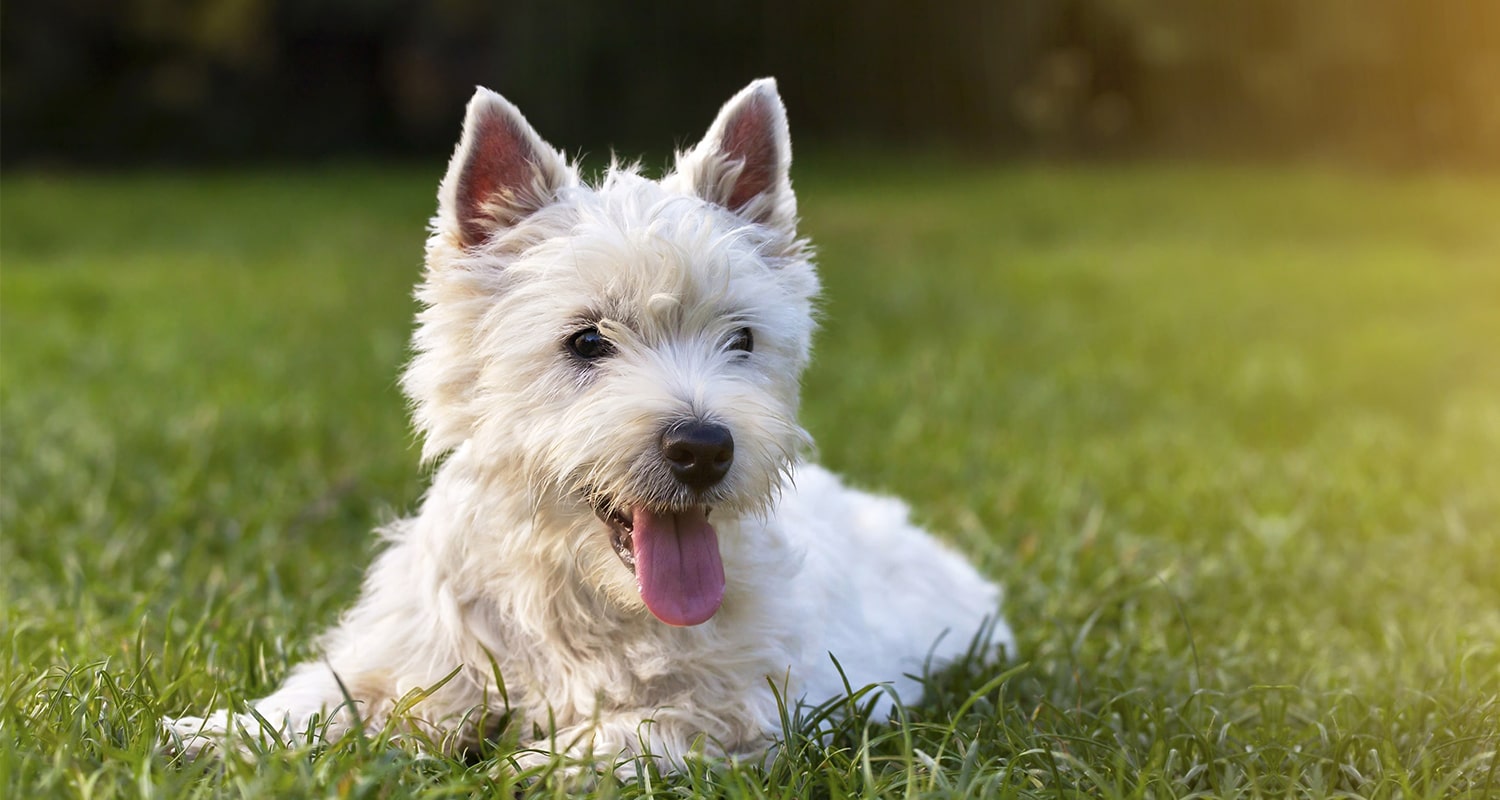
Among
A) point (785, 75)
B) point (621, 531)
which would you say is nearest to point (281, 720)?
point (621, 531)

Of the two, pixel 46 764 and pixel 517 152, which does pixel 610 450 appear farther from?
pixel 46 764

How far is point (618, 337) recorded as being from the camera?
3568 millimetres

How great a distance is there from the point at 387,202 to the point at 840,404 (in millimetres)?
12699

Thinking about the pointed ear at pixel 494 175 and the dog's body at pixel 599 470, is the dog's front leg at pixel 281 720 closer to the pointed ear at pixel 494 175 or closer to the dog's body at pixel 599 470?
the dog's body at pixel 599 470

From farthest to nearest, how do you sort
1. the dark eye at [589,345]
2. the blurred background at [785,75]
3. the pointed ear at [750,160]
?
the blurred background at [785,75] < the pointed ear at [750,160] < the dark eye at [589,345]

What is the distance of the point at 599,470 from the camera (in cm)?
336

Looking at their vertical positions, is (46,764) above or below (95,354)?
above

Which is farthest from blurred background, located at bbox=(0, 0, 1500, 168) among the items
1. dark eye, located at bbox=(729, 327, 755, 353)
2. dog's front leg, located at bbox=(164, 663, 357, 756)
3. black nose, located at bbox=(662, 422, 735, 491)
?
black nose, located at bbox=(662, 422, 735, 491)

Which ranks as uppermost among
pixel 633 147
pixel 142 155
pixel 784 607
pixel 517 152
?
pixel 517 152

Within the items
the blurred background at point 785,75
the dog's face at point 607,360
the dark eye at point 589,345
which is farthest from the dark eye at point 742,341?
the blurred background at point 785,75

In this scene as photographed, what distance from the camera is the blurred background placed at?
2427cm

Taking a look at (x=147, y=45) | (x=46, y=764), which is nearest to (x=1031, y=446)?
(x=46, y=764)

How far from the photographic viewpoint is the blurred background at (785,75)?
24266 mm

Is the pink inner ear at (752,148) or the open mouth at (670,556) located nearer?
the open mouth at (670,556)
